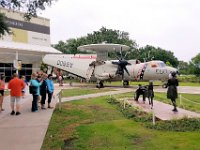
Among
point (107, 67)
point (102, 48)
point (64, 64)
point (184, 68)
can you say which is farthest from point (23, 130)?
point (184, 68)

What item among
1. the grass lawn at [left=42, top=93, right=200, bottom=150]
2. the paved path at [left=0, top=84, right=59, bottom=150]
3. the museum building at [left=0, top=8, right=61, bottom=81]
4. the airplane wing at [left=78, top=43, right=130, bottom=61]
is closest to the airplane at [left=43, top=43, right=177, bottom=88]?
the airplane wing at [left=78, top=43, right=130, bottom=61]

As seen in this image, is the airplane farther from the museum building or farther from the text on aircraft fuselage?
the museum building

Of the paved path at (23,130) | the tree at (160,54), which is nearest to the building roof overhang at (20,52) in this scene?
the tree at (160,54)

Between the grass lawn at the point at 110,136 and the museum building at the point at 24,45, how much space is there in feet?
145

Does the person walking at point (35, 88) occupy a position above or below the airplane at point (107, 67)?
below

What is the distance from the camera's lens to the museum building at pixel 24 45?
5775 cm

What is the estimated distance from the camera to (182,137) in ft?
31.7

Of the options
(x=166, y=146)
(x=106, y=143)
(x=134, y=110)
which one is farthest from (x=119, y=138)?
(x=134, y=110)

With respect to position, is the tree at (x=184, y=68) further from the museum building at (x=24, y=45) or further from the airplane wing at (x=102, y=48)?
the airplane wing at (x=102, y=48)

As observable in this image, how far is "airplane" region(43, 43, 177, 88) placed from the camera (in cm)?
3462

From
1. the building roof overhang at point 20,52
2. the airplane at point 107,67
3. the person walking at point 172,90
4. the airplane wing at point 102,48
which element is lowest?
the person walking at point 172,90

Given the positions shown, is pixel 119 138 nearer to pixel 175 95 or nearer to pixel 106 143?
pixel 106 143

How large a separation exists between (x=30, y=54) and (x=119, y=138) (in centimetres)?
5398

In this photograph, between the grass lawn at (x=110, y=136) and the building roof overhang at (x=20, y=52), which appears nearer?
the grass lawn at (x=110, y=136)
